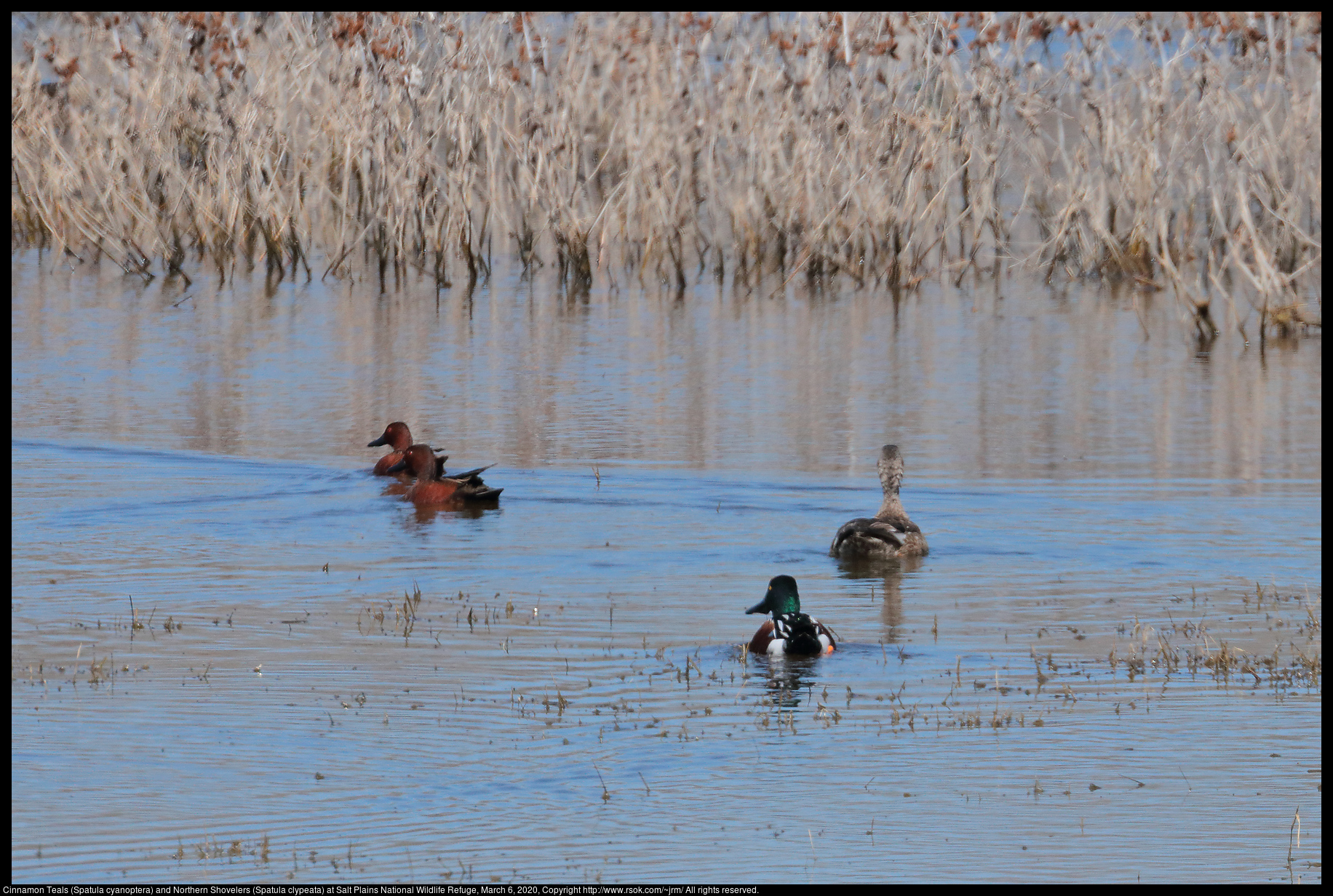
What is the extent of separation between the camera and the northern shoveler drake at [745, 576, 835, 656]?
786 centimetres

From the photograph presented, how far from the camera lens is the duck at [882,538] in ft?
33.5

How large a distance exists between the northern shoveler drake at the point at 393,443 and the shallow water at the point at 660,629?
23 cm

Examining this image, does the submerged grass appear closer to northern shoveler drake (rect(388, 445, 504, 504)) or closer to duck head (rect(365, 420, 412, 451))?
duck head (rect(365, 420, 412, 451))

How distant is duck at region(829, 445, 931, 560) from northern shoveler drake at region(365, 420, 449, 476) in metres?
3.79

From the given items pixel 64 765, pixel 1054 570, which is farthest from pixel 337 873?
pixel 1054 570

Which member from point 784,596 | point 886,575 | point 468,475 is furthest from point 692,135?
point 784,596

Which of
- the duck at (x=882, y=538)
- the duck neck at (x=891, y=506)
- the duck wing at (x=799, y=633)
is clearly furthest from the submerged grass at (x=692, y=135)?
the duck wing at (x=799, y=633)

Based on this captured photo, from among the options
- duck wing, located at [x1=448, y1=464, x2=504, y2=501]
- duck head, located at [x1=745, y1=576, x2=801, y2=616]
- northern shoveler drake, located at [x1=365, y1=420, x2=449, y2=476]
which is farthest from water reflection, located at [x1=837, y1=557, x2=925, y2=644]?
northern shoveler drake, located at [x1=365, y1=420, x2=449, y2=476]

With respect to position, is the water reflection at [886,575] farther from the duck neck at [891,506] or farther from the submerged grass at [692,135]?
the submerged grass at [692,135]

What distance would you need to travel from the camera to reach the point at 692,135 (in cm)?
2292

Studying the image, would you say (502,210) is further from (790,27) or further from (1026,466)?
(1026,466)

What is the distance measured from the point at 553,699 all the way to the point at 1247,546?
472cm

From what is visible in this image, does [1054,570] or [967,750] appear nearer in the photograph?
[967,750]

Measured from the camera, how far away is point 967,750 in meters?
6.48
